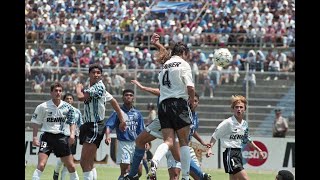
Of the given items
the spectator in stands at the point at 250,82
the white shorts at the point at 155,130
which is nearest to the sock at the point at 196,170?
the white shorts at the point at 155,130

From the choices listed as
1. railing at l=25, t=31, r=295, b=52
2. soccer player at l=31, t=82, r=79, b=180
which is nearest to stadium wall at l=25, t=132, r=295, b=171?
railing at l=25, t=31, r=295, b=52

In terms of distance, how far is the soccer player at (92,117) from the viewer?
15992 millimetres

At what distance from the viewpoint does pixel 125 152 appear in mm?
19000

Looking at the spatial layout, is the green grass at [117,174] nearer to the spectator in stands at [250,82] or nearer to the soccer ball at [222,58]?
the spectator in stands at [250,82]

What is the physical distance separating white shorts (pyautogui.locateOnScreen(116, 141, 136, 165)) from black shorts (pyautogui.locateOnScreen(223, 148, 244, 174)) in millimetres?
3125

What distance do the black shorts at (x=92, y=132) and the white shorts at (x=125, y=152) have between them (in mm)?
2689

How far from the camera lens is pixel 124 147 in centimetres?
1919

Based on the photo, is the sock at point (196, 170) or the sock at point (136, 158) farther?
the sock at point (196, 170)

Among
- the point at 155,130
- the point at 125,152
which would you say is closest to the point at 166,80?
the point at 155,130

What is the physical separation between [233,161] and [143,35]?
73.6 feet

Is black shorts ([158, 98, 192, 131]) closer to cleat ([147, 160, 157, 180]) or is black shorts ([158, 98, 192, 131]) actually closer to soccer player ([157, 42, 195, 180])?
soccer player ([157, 42, 195, 180])

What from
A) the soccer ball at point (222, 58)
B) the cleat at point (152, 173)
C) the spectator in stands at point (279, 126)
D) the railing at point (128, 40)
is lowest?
the spectator in stands at point (279, 126)

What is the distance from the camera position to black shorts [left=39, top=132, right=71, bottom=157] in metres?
17.1
